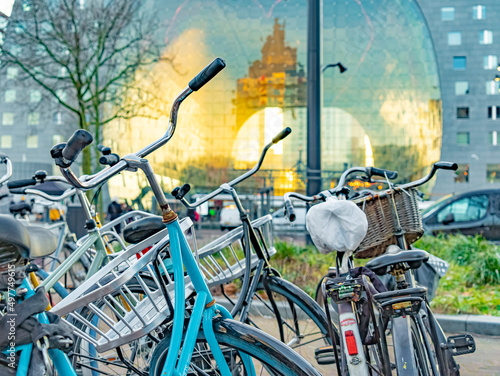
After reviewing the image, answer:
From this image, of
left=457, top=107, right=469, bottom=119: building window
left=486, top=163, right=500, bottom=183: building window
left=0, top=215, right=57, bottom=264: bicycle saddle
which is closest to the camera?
left=0, top=215, right=57, bottom=264: bicycle saddle

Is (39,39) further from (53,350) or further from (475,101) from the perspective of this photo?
(475,101)

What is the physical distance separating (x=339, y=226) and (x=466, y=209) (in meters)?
10.1

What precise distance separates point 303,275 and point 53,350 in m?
4.90

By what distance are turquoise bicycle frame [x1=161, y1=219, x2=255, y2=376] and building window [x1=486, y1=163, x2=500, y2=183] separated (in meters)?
34.3

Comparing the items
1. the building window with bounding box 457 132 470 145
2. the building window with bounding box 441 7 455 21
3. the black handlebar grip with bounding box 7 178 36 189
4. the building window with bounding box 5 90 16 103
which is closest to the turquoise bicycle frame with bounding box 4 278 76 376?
the black handlebar grip with bounding box 7 178 36 189

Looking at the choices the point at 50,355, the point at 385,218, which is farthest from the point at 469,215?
the point at 50,355

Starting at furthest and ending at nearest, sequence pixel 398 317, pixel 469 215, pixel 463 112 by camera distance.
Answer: pixel 463 112 → pixel 469 215 → pixel 398 317

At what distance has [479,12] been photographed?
32.6 metres

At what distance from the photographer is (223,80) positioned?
24375 mm

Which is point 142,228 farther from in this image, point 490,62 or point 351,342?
point 490,62

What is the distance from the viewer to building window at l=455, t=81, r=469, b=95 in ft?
118

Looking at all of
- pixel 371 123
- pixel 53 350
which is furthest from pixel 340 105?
pixel 53 350

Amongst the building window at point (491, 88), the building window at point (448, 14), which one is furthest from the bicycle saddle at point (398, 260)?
the building window at point (491, 88)

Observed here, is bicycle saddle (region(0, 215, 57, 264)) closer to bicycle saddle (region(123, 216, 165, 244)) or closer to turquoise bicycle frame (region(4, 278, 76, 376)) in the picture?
turquoise bicycle frame (region(4, 278, 76, 376))
